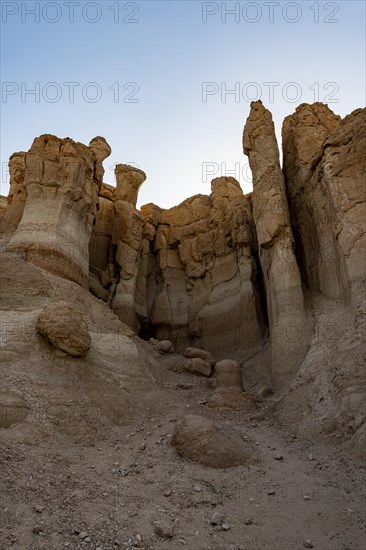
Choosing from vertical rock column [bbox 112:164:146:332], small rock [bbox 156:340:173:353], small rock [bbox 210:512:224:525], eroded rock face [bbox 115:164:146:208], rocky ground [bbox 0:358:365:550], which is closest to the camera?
rocky ground [bbox 0:358:365:550]

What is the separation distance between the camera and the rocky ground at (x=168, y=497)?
17.5ft

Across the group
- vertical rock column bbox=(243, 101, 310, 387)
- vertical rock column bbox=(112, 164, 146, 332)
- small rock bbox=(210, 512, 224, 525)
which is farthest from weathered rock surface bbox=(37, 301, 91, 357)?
vertical rock column bbox=(112, 164, 146, 332)

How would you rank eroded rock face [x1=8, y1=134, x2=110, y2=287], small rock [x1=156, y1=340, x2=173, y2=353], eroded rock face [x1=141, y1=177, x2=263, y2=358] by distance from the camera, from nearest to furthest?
eroded rock face [x1=8, y1=134, x2=110, y2=287], small rock [x1=156, y1=340, x2=173, y2=353], eroded rock face [x1=141, y1=177, x2=263, y2=358]

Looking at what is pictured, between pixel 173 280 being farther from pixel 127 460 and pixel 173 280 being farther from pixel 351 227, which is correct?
pixel 127 460

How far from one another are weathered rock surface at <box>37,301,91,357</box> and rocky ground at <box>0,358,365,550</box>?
81.6 inches

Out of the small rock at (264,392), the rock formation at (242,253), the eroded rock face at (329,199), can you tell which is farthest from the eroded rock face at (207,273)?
the small rock at (264,392)

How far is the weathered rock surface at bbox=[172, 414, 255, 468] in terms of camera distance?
25.9 feet

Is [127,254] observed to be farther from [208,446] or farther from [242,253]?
[208,446]

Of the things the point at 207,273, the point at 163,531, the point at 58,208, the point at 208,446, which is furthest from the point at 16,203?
the point at 163,531

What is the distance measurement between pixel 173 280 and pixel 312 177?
12.2 metres

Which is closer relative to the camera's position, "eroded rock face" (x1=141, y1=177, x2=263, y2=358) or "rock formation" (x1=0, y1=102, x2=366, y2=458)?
"rock formation" (x1=0, y1=102, x2=366, y2=458)

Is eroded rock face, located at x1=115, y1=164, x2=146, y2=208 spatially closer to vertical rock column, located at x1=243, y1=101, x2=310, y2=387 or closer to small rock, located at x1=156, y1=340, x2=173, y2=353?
vertical rock column, located at x1=243, y1=101, x2=310, y2=387

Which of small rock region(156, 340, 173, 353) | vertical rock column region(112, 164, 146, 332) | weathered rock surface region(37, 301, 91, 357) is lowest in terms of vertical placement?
small rock region(156, 340, 173, 353)

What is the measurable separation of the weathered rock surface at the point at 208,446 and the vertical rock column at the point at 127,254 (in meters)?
13.6
